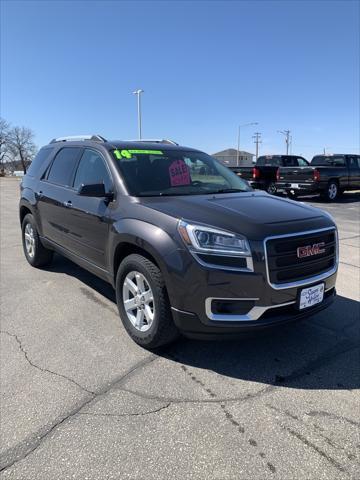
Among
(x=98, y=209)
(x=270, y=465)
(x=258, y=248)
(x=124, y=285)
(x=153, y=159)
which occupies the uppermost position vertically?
(x=153, y=159)

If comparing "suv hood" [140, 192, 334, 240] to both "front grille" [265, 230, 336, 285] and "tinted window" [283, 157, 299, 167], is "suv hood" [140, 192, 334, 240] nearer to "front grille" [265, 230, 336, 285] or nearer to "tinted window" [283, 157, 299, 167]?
"front grille" [265, 230, 336, 285]

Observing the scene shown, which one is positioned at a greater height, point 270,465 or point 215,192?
point 215,192

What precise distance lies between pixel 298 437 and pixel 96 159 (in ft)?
10.7

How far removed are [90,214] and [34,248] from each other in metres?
2.27

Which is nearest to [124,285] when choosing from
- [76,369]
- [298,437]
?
[76,369]

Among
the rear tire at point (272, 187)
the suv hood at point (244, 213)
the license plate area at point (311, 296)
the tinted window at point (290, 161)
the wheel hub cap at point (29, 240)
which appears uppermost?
the tinted window at point (290, 161)

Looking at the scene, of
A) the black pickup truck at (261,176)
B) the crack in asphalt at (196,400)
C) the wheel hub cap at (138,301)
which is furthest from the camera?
the black pickup truck at (261,176)

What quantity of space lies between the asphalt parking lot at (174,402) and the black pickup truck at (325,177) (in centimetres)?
1260

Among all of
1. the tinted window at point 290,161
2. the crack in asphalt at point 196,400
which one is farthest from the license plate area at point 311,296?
the tinted window at point 290,161

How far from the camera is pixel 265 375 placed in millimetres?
3189

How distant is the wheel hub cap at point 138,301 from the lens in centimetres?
344

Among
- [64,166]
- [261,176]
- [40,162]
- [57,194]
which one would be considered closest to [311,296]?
[57,194]

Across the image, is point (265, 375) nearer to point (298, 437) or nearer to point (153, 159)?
point (298, 437)

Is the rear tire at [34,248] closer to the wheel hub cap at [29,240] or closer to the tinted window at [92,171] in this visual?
the wheel hub cap at [29,240]
